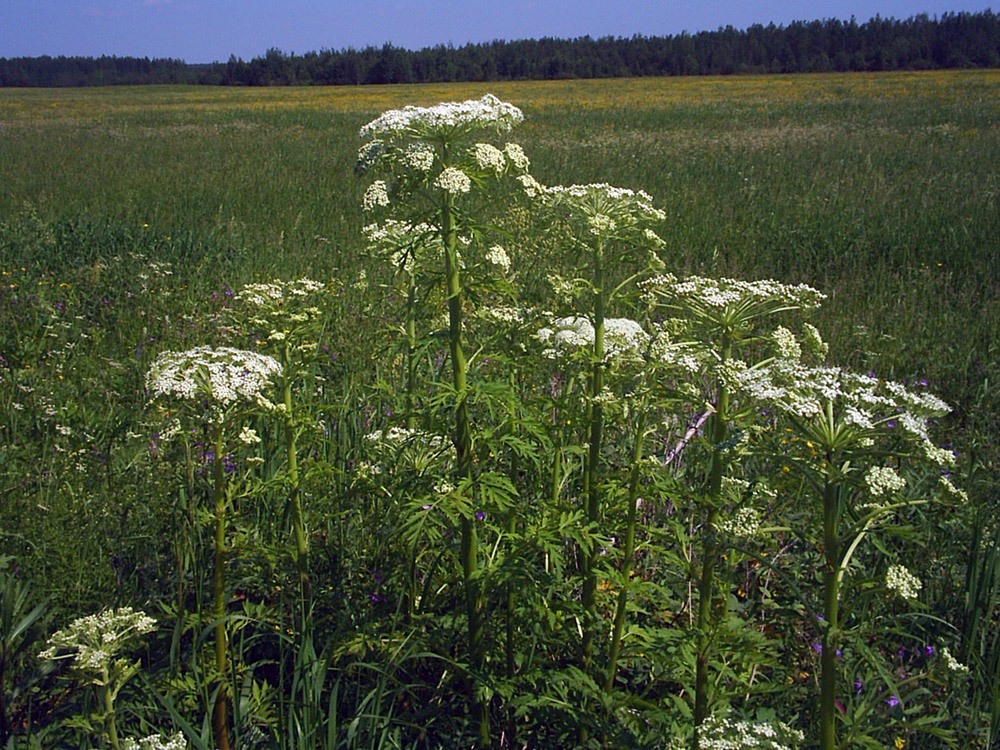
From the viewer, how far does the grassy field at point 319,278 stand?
9.06 ft

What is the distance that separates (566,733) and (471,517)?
690mm

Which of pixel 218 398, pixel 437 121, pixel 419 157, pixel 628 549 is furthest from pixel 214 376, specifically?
pixel 628 549

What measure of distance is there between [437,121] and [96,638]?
66.5 inches

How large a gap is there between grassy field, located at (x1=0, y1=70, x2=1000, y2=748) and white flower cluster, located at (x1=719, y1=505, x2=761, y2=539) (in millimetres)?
719

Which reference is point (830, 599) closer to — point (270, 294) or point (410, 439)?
point (410, 439)

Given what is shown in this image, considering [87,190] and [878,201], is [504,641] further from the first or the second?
[87,190]

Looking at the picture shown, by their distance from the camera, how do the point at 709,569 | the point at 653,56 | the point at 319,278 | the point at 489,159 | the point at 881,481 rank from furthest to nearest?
the point at 653,56, the point at 319,278, the point at 489,159, the point at 709,569, the point at 881,481

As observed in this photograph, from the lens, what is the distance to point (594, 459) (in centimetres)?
223

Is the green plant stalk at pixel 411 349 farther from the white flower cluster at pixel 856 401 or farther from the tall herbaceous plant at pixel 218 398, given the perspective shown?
the white flower cluster at pixel 856 401

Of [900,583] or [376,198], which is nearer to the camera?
[900,583]

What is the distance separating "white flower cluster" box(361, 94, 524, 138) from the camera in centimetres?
218

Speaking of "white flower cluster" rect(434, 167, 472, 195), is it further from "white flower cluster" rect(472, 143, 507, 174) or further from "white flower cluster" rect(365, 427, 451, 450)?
"white flower cluster" rect(365, 427, 451, 450)

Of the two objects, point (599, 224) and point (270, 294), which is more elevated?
point (599, 224)

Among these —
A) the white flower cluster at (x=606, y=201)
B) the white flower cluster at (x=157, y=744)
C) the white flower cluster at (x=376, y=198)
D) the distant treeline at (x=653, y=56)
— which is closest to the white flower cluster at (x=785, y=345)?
the white flower cluster at (x=606, y=201)
